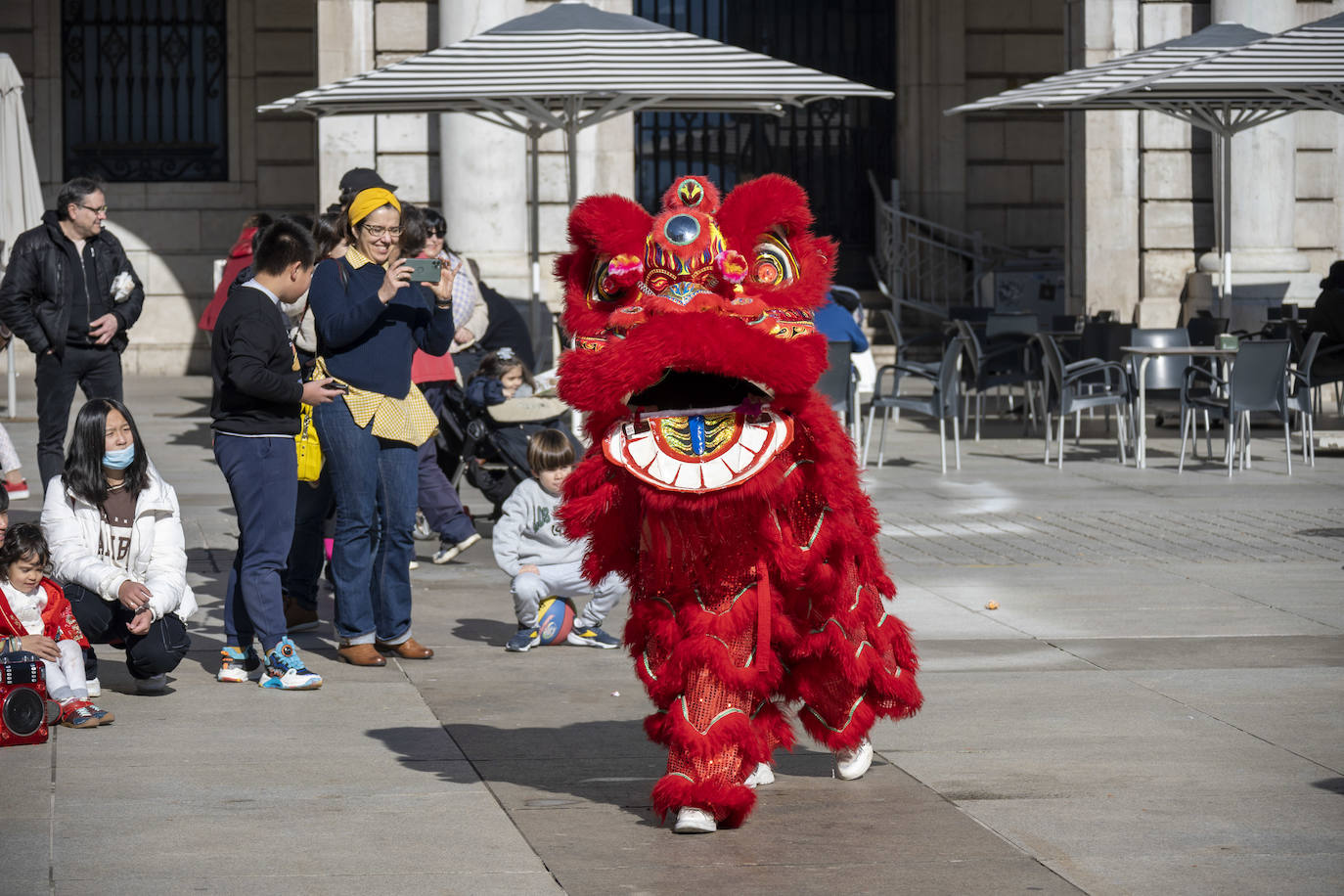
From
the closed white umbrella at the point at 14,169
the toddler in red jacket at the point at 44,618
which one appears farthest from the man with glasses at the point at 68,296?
the closed white umbrella at the point at 14,169

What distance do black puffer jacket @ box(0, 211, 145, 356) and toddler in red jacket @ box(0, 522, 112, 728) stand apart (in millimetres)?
4365

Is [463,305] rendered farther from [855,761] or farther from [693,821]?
[693,821]

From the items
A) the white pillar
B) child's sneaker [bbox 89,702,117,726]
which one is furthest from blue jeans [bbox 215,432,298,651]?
the white pillar

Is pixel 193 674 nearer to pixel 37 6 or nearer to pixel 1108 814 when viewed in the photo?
pixel 1108 814

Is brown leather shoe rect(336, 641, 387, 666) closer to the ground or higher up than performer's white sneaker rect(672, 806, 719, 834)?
higher up

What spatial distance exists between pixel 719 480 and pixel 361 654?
2.78m

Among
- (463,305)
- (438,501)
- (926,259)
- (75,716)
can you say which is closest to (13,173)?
(463,305)

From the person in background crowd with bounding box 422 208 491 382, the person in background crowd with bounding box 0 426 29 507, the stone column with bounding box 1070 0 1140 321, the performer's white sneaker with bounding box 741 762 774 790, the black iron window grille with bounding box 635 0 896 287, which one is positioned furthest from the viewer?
the black iron window grille with bounding box 635 0 896 287

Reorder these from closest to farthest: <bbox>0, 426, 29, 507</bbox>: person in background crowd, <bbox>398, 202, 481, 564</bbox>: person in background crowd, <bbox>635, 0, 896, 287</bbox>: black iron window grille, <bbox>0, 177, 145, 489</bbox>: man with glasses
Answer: <bbox>398, 202, 481, 564</bbox>: person in background crowd, <bbox>0, 177, 145, 489</bbox>: man with glasses, <bbox>0, 426, 29, 507</bbox>: person in background crowd, <bbox>635, 0, 896, 287</bbox>: black iron window grille

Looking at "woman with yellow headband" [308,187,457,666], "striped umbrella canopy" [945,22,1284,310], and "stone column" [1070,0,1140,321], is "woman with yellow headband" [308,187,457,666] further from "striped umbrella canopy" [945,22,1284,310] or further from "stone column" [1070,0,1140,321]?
"stone column" [1070,0,1140,321]

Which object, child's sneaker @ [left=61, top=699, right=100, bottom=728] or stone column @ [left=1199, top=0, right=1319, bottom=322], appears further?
stone column @ [left=1199, top=0, right=1319, bottom=322]

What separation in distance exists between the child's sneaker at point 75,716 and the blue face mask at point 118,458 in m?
0.88

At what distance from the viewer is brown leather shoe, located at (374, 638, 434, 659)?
787 cm

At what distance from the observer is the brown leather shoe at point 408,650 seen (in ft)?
25.8
